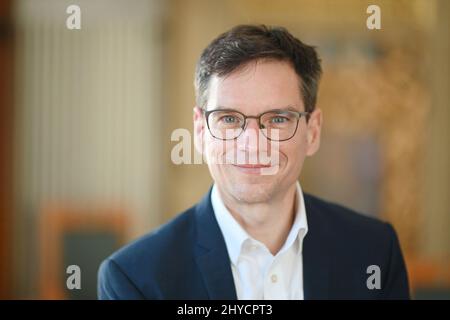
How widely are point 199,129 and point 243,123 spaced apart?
0.22 feet

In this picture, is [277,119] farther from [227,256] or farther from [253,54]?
[227,256]

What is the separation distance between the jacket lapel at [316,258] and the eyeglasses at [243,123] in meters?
0.15

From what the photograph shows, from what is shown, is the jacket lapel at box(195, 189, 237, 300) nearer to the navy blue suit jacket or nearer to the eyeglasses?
the navy blue suit jacket

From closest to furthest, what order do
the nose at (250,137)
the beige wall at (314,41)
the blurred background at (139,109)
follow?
the nose at (250,137)
the beige wall at (314,41)
the blurred background at (139,109)

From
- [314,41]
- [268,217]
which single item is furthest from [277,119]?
[314,41]

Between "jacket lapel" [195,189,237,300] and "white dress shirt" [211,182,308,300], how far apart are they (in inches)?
0.4

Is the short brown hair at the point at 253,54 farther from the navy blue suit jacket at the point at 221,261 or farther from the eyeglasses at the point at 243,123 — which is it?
the navy blue suit jacket at the point at 221,261

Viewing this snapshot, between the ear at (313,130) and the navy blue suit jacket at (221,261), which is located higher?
the ear at (313,130)

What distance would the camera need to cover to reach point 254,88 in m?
0.64

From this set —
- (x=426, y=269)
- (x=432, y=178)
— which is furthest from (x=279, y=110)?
(x=432, y=178)

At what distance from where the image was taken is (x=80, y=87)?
3.06m

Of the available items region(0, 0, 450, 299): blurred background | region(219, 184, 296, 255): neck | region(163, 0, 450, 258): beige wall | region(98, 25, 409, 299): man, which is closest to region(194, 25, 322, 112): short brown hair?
region(98, 25, 409, 299): man

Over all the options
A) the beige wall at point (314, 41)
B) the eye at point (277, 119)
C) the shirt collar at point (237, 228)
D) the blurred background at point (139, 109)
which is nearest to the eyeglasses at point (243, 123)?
the eye at point (277, 119)

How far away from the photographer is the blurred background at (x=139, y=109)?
2.92m
